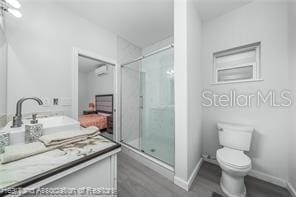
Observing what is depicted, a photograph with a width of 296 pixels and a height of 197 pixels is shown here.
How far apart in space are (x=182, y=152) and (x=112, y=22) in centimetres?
242

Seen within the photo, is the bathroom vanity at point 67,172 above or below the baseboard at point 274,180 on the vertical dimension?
above

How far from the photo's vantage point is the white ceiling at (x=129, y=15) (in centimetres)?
173

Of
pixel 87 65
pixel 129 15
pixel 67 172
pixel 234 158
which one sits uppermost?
pixel 129 15

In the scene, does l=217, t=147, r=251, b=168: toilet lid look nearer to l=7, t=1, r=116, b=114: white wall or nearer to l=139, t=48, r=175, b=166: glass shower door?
l=139, t=48, r=175, b=166: glass shower door

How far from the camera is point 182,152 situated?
1.42 meters

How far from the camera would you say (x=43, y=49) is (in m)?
1.57

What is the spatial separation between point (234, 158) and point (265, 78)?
45.8 inches

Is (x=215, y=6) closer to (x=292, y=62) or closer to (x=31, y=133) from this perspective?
(x=292, y=62)

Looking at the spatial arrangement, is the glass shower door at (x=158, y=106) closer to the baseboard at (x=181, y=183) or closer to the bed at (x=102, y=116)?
the baseboard at (x=181, y=183)

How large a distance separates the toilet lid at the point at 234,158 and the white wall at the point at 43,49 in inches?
87.4

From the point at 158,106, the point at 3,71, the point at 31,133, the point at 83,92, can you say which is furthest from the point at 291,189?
the point at 83,92

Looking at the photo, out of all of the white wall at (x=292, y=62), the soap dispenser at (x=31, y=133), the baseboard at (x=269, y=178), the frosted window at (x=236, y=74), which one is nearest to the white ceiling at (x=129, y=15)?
the frosted window at (x=236, y=74)

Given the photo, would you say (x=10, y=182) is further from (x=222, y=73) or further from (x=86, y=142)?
(x=222, y=73)

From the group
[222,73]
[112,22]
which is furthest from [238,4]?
[112,22]
